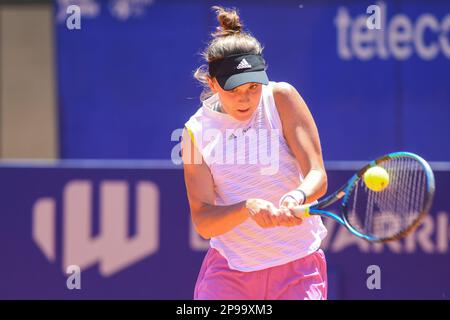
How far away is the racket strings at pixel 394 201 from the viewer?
3.26 metres

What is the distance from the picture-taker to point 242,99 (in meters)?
3.30

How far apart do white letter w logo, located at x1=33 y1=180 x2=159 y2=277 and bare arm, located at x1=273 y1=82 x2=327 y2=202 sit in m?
2.29

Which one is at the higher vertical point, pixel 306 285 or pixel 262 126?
pixel 262 126

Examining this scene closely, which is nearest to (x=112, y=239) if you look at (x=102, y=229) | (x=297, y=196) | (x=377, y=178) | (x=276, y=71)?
(x=102, y=229)

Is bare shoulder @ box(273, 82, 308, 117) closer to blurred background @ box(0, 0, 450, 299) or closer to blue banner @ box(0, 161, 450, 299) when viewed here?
blue banner @ box(0, 161, 450, 299)

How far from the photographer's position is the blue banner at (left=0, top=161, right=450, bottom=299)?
17.9 feet

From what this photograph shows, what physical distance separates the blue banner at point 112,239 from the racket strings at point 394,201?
1.59 meters

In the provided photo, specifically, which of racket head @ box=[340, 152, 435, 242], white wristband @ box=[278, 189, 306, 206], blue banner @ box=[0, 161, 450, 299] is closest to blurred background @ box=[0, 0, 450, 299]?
blue banner @ box=[0, 161, 450, 299]

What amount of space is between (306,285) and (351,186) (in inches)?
14.6

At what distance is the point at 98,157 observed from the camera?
22.6ft

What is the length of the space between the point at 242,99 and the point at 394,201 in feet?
2.33

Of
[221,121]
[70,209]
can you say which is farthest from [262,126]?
[70,209]
